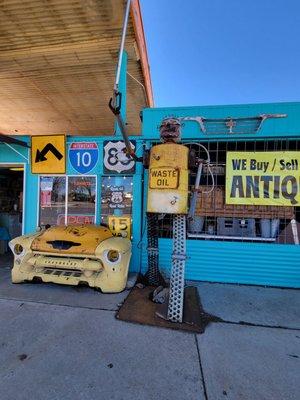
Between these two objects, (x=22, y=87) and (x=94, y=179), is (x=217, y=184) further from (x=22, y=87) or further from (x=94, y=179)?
(x=22, y=87)

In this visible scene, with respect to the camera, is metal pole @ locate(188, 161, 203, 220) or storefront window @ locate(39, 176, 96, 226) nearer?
metal pole @ locate(188, 161, 203, 220)

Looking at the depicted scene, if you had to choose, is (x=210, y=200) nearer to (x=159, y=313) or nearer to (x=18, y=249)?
(x=159, y=313)

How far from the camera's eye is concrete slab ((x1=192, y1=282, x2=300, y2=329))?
3453mm

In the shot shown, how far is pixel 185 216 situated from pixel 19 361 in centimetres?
245

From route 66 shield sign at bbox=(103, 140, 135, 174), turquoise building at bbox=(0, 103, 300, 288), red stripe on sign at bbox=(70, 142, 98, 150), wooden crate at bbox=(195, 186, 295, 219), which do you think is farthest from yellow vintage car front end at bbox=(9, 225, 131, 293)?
red stripe on sign at bbox=(70, 142, 98, 150)

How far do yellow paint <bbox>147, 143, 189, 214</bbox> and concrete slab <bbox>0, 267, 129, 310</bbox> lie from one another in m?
1.60

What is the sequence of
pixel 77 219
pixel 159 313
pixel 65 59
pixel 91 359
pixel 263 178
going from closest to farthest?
pixel 91 359, pixel 159 313, pixel 263 178, pixel 77 219, pixel 65 59

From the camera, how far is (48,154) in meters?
5.56

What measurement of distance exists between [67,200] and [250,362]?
4512mm

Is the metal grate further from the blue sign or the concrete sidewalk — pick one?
the blue sign

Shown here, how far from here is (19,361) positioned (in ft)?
7.88

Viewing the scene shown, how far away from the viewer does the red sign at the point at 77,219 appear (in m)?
5.46

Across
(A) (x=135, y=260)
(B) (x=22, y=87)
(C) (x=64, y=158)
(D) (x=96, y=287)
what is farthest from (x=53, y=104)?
(D) (x=96, y=287)

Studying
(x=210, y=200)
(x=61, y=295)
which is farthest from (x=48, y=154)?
(x=210, y=200)
